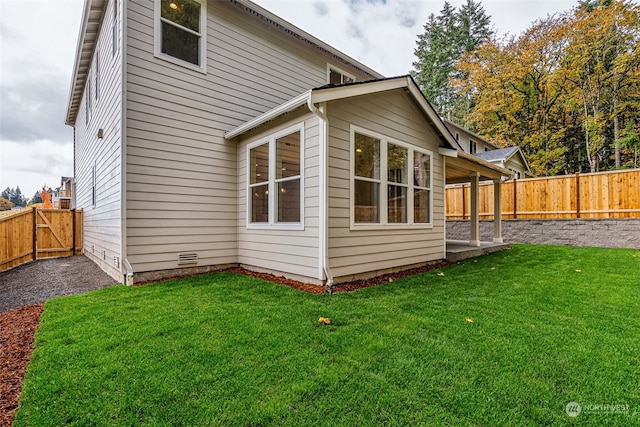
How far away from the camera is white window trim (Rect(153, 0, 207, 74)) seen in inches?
211

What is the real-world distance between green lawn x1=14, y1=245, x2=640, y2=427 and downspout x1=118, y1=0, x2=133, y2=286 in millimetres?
743

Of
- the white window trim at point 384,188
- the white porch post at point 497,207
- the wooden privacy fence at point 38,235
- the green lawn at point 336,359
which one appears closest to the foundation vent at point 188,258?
the green lawn at point 336,359

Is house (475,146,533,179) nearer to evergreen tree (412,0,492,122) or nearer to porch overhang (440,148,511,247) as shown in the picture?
porch overhang (440,148,511,247)

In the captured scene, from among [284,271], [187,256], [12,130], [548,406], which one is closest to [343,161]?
[284,271]

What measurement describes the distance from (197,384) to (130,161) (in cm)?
428

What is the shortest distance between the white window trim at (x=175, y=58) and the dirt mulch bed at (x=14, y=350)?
4454 mm

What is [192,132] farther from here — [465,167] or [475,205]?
[475,205]

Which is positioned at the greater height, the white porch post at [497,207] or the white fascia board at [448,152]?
the white fascia board at [448,152]

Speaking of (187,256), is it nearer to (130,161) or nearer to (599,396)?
(130,161)

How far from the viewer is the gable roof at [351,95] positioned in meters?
4.31

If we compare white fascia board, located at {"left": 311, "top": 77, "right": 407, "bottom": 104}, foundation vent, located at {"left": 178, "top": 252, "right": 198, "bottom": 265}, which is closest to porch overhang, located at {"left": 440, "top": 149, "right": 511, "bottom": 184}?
white fascia board, located at {"left": 311, "top": 77, "right": 407, "bottom": 104}

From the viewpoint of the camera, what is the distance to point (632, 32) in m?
14.9

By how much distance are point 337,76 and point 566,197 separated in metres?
8.58

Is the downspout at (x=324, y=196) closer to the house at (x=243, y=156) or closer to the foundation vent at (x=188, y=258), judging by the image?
the house at (x=243, y=156)
